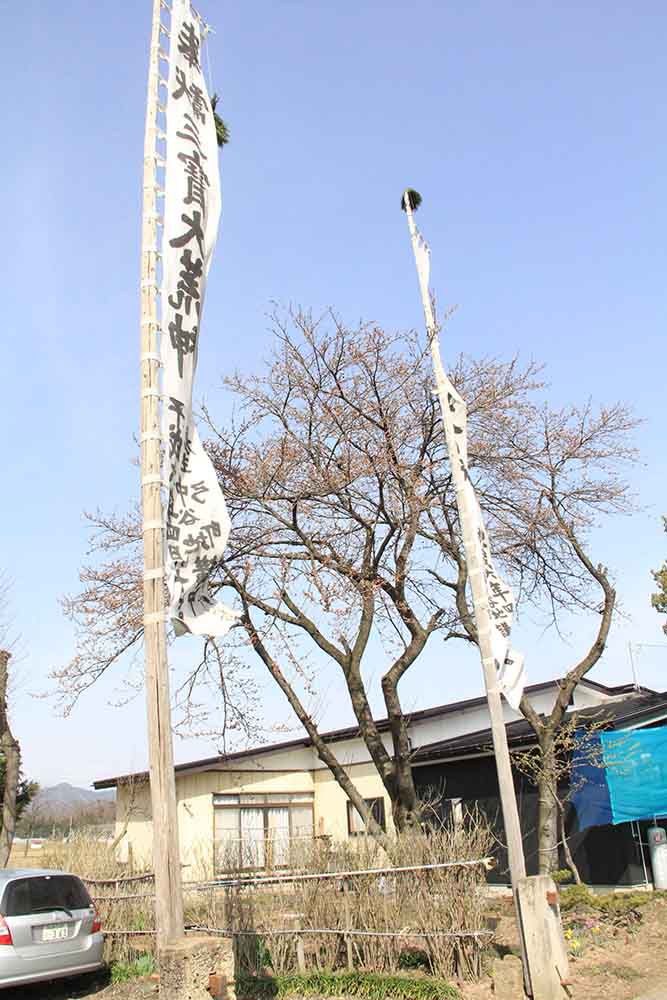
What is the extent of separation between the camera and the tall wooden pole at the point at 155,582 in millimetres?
5516

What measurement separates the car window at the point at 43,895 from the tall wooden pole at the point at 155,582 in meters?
4.28

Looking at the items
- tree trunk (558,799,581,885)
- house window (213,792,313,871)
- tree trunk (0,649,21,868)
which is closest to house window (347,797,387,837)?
house window (213,792,313,871)

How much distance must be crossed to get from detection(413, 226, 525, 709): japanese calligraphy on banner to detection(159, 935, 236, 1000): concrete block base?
4512 mm

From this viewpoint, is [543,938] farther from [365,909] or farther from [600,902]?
[600,902]

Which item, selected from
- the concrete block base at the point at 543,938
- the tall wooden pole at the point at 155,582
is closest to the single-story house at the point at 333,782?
the concrete block base at the point at 543,938

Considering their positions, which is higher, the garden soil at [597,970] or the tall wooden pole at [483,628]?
the tall wooden pole at [483,628]

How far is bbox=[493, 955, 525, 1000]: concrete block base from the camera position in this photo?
809cm

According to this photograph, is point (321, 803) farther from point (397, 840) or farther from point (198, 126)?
point (198, 126)

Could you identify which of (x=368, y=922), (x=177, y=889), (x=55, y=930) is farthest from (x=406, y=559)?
(x=177, y=889)

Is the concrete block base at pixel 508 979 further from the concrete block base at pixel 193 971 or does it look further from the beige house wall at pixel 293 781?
the beige house wall at pixel 293 781

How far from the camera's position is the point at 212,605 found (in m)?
6.09

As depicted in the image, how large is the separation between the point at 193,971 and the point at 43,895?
15.7 feet

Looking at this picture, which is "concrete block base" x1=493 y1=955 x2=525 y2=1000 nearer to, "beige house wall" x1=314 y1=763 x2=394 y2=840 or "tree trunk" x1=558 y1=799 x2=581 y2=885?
"tree trunk" x1=558 y1=799 x2=581 y2=885

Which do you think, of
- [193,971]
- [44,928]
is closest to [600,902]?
[44,928]
